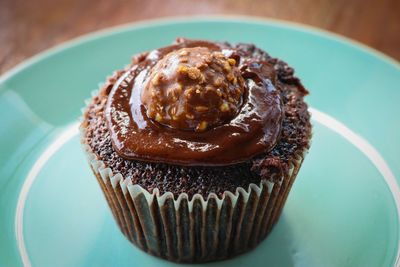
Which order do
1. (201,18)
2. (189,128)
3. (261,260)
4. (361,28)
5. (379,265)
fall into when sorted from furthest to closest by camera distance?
(361,28)
(201,18)
(261,260)
(379,265)
(189,128)

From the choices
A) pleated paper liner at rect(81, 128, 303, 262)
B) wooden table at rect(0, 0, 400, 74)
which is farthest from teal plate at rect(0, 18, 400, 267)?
wooden table at rect(0, 0, 400, 74)

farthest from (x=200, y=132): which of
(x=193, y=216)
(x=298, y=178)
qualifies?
(x=298, y=178)

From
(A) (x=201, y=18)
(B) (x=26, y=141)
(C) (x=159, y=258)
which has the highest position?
(A) (x=201, y=18)

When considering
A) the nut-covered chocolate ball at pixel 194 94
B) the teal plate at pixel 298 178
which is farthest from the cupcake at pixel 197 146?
the teal plate at pixel 298 178

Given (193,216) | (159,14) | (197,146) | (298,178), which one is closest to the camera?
(197,146)

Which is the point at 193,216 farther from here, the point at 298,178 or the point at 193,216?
the point at 298,178

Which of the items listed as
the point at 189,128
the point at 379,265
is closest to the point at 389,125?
the point at 379,265

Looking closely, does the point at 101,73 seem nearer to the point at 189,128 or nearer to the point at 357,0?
the point at 189,128
